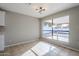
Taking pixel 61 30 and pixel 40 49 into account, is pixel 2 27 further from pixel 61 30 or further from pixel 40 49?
pixel 61 30

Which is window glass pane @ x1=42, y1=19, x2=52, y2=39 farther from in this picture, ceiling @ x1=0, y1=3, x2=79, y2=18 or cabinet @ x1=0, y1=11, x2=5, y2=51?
cabinet @ x1=0, y1=11, x2=5, y2=51

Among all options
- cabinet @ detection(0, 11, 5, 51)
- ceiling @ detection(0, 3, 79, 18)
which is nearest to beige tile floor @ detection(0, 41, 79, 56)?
cabinet @ detection(0, 11, 5, 51)

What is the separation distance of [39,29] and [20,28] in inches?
17.3

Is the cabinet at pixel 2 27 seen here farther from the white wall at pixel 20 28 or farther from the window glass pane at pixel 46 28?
the window glass pane at pixel 46 28

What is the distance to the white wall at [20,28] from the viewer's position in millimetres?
1484

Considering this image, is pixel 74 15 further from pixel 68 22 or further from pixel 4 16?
pixel 4 16

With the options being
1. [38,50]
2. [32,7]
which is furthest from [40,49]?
[32,7]

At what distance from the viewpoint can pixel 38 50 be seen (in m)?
1.62

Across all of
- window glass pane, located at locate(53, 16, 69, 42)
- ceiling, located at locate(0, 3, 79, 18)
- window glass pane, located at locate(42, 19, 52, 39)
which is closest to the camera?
ceiling, located at locate(0, 3, 79, 18)

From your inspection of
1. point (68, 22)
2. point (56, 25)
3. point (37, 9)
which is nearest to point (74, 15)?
point (68, 22)

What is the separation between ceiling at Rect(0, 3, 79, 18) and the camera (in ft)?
4.50

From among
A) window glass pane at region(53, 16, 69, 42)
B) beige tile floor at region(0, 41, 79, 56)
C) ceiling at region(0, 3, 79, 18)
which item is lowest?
beige tile floor at region(0, 41, 79, 56)

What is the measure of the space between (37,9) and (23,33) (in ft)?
2.01

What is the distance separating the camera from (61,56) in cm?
146
